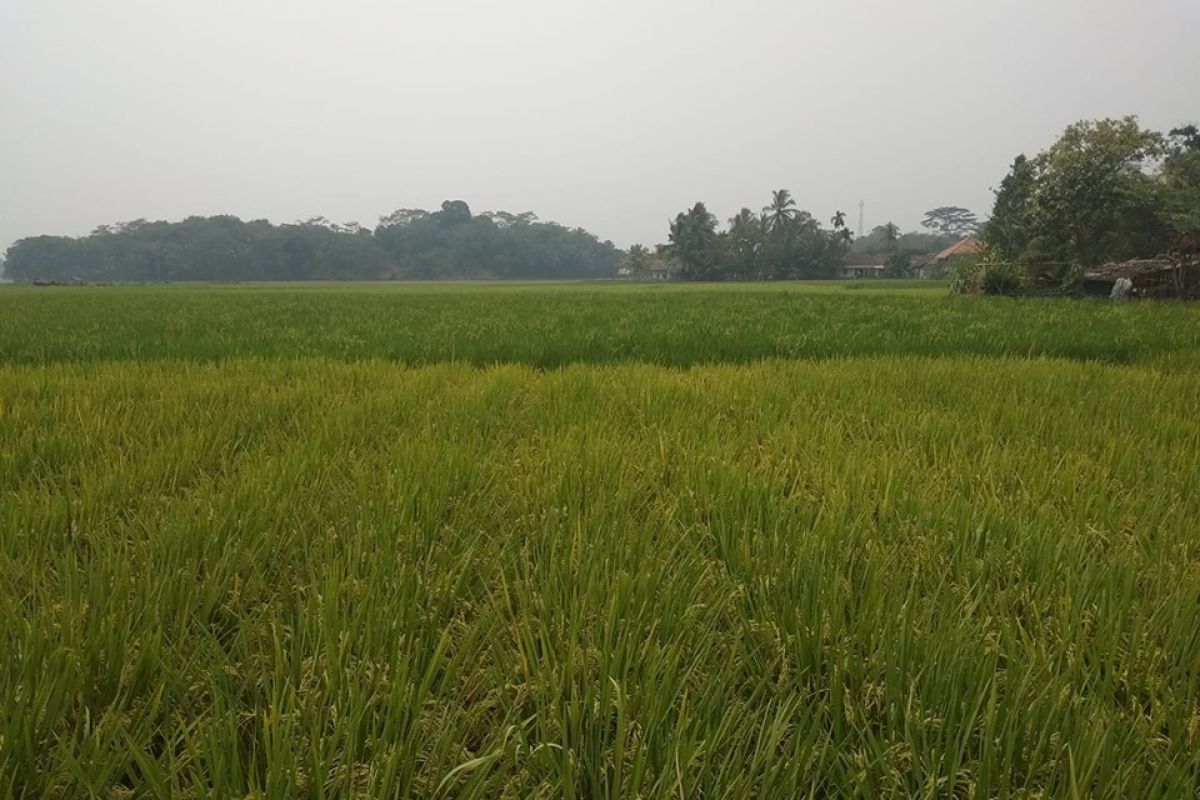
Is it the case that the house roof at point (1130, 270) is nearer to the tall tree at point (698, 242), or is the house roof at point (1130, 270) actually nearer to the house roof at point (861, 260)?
the tall tree at point (698, 242)

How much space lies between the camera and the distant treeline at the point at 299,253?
72938 mm

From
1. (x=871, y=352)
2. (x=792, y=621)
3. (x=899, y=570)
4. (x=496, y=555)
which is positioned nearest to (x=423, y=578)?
(x=496, y=555)

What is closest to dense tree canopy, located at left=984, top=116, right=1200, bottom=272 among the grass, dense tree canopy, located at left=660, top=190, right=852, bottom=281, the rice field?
the grass

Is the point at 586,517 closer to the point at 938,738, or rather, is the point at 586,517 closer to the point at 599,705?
the point at 599,705

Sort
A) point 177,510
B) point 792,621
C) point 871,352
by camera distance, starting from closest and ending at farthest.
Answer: point 792,621 → point 177,510 → point 871,352

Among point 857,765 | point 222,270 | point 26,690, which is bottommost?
point 857,765

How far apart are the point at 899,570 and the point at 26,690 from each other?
1643 mm

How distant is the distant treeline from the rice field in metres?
82.9

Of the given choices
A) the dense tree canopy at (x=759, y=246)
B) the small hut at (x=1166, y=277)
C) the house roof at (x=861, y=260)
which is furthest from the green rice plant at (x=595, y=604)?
the house roof at (x=861, y=260)

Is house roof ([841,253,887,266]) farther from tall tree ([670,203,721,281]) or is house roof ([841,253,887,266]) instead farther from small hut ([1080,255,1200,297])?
small hut ([1080,255,1200,297])

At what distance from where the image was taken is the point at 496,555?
1.46m

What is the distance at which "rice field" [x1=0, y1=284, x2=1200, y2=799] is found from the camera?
79 centimetres

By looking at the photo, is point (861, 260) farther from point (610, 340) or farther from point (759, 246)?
point (610, 340)

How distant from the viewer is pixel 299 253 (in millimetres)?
73812
